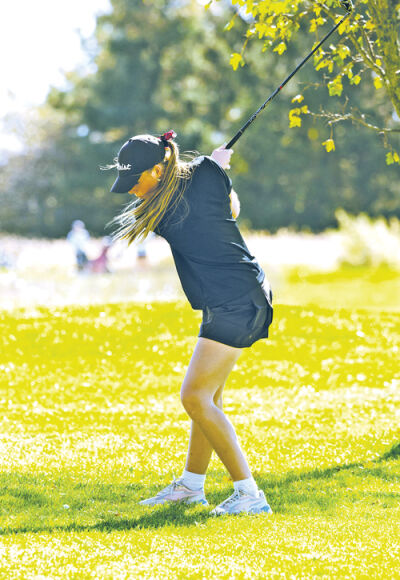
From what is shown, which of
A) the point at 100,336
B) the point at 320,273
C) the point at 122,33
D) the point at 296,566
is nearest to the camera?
the point at 296,566

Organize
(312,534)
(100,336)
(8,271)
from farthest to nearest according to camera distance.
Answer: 1. (8,271)
2. (100,336)
3. (312,534)

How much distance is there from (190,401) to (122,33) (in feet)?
161

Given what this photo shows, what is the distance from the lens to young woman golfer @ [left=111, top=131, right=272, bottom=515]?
4.67 metres

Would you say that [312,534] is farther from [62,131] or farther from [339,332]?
[62,131]

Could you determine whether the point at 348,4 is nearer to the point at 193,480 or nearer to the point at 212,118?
the point at 193,480

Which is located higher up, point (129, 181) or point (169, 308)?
point (129, 181)

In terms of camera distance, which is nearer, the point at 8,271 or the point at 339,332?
the point at 339,332

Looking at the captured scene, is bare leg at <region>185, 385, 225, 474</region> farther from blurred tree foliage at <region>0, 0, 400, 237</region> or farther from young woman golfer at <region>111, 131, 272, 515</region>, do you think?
blurred tree foliage at <region>0, 0, 400, 237</region>

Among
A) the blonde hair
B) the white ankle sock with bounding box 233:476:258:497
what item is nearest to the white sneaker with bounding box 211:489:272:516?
the white ankle sock with bounding box 233:476:258:497

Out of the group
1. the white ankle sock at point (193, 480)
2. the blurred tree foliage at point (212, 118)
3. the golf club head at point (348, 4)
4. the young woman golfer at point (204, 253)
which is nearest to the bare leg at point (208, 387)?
the young woman golfer at point (204, 253)

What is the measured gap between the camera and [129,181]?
4.75 meters

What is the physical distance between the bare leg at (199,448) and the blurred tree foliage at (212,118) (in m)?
42.8

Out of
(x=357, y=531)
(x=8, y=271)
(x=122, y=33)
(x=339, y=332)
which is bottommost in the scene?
(x=8, y=271)

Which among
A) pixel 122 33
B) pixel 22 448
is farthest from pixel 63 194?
pixel 22 448
